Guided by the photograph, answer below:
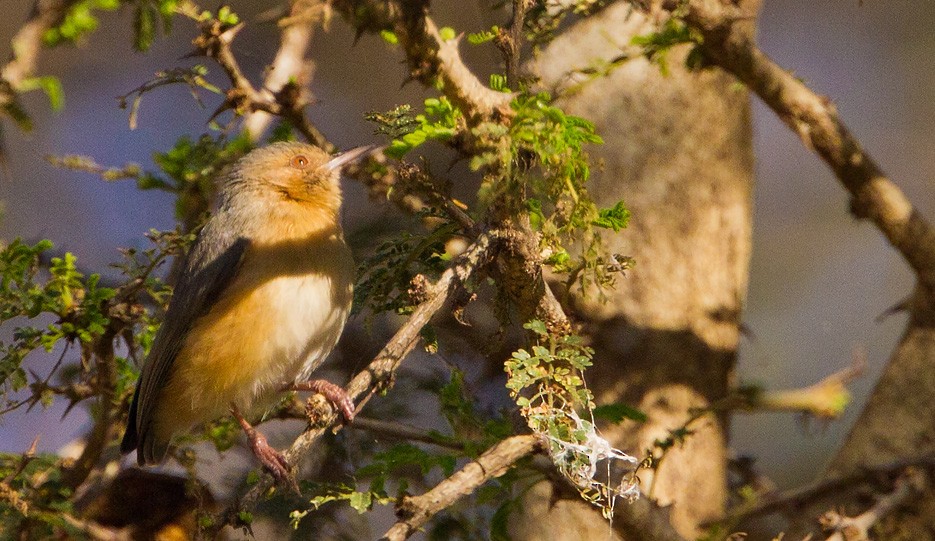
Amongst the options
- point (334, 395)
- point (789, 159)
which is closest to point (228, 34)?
point (334, 395)

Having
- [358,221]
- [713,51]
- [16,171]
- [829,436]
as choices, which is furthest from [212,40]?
[829,436]

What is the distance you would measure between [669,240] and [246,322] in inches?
74.1

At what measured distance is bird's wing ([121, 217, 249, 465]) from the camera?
401 centimetres

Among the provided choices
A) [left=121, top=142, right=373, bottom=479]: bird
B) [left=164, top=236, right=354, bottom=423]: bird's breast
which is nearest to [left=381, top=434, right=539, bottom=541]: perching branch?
[left=121, top=142, right=373, bottom=479]: bird

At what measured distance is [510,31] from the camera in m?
2.75

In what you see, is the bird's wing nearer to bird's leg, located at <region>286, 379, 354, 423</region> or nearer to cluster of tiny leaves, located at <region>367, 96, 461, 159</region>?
bird's leg, located at <region>286, 379, 354, 423</region>

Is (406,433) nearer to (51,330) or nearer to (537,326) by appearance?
(537,326)

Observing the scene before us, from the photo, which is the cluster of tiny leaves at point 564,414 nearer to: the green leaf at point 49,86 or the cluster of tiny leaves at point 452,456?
the cluster of tiny leaves at point 452,456

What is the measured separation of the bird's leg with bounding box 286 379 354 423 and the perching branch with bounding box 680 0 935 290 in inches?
78.6

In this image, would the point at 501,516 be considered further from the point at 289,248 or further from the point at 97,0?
the point at 97,0

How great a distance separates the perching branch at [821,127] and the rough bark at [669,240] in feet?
1.16

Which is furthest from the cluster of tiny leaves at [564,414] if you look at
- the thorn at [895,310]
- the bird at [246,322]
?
the thorn at [895,310]

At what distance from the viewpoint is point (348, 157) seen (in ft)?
13.9

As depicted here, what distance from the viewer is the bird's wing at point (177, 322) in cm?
401
